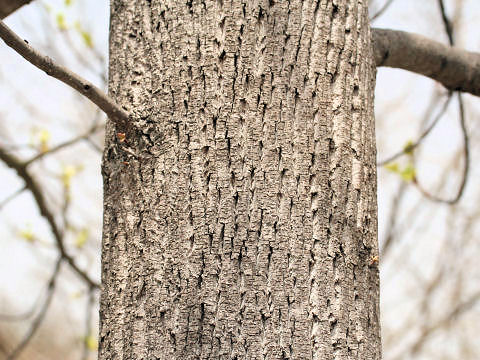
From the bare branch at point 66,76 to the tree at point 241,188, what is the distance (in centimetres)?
3

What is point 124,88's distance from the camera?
44.6 inches

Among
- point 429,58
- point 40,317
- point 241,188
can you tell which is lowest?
point 241,188

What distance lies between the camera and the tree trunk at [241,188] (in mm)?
954

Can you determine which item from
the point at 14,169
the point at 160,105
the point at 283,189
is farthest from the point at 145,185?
the point at 14,169

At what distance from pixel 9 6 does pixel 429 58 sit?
49.9 inches

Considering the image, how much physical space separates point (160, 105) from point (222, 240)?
31 cm

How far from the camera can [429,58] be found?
1.65 meters

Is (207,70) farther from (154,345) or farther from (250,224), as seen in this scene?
(154,345)

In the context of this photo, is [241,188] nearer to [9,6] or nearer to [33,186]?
[9,6]

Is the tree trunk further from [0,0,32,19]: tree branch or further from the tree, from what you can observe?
[0,0,32,19]: tree branch

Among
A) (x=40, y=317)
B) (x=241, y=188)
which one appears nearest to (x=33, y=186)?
(x=40, y=317)

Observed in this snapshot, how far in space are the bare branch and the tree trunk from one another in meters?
0.04

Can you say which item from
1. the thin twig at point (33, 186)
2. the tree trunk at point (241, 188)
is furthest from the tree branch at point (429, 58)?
the thin twig at point (33, 186)

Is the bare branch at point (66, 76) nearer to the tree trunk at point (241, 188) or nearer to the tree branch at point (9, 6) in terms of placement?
the tree trunk at point (241, 188)
